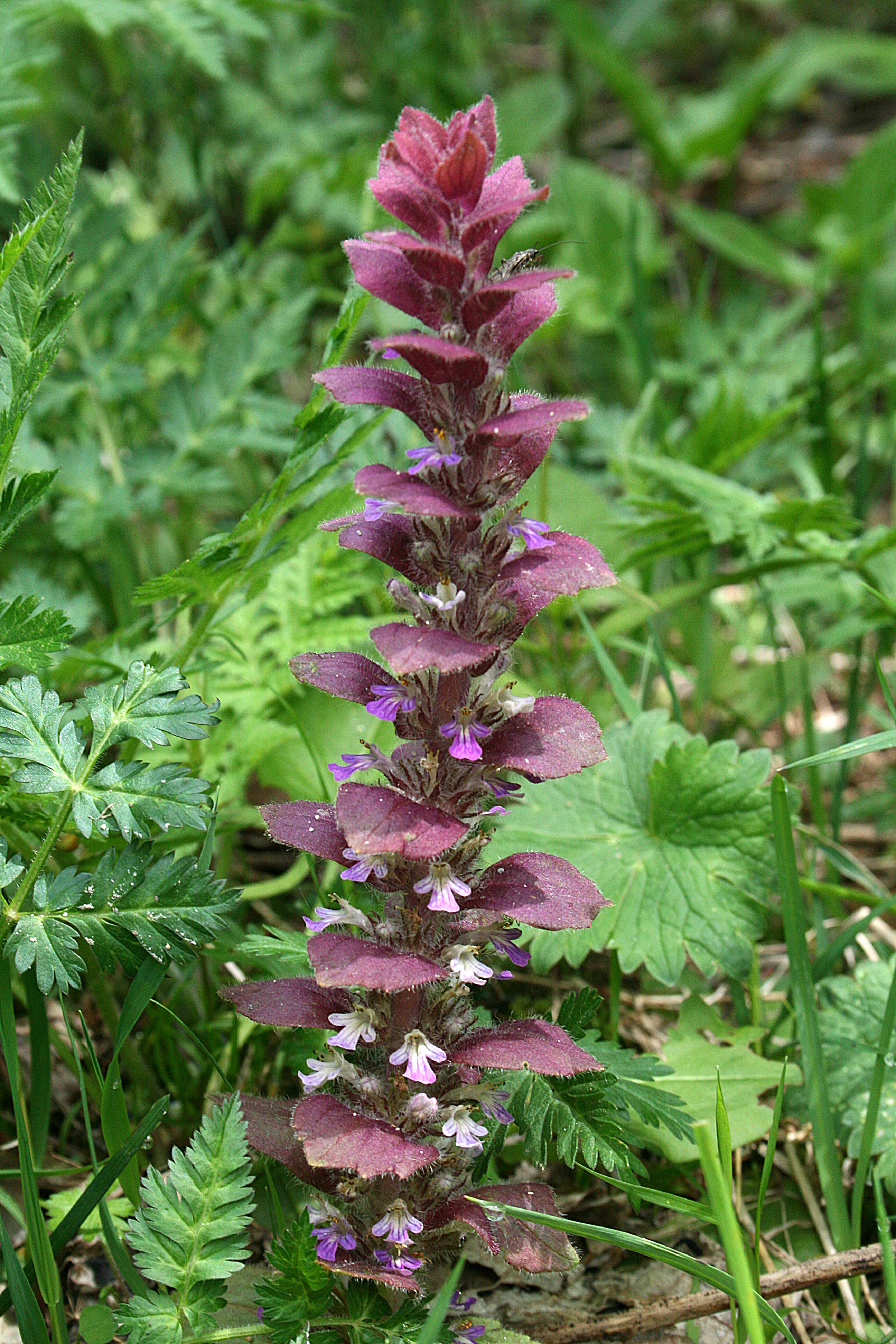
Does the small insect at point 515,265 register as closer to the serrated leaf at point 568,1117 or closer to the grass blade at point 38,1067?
the serrated leaf at point 568,1117

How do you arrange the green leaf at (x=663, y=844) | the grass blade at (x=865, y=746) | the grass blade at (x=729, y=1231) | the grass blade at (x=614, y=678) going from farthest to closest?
1. the grass blade at (x=614, y=678)
2. the green leaf at (x=663, y=844)
3. the grass blade at (x=865, y=746)
4. the grass blade at (x=729, y=1231)

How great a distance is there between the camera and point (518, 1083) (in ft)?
5.57

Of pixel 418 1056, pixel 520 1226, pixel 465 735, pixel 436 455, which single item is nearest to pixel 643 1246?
pixel 520 1226

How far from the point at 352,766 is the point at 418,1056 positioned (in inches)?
15.5

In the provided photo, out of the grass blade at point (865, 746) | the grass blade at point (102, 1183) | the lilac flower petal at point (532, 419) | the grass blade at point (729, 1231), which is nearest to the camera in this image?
the grass blade at point (729, 1231)

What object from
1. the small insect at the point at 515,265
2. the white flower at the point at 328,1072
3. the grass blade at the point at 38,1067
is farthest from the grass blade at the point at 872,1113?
the grass blade at the point at 38,1067

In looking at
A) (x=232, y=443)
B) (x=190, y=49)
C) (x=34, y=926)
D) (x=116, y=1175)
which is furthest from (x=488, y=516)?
(x=190, y=49)

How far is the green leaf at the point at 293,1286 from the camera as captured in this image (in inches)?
58.4

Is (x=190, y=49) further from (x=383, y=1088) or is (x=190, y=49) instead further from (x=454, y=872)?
(x=383, y=1088)

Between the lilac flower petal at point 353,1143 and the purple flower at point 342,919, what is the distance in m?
0.22

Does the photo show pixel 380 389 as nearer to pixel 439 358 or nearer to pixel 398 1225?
pixel 439 358

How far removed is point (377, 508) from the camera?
4.92 ft

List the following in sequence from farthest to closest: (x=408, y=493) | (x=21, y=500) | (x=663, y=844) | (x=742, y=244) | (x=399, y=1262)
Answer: (x=742, y=244) < (x=663, y=844) < (x=21, y=500) < (x=399, y=1262) < (x=408, y=493)

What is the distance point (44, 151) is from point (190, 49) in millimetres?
605
